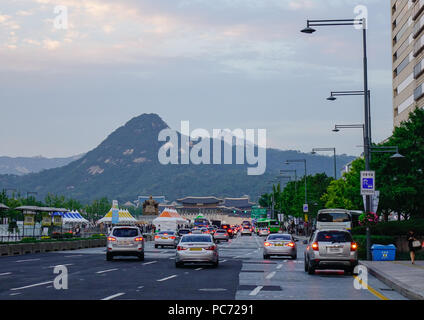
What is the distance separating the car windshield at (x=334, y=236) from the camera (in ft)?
84.6

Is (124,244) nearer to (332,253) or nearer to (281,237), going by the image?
(281,237)

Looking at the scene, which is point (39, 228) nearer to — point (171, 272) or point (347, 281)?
point (171, 272)

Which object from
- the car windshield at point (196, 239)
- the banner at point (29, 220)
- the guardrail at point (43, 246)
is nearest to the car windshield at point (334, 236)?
the car windshield at point (196, 239)

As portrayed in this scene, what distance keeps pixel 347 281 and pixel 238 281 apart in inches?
138

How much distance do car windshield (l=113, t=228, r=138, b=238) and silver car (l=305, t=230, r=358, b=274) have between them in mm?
12497

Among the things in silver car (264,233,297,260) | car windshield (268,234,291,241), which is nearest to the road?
silver car (264,233,297,260)

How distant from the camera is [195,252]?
29484mm

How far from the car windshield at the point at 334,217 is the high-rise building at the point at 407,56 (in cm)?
2321

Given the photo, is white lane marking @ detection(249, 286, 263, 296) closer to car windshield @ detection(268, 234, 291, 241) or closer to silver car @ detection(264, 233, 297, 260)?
silver car @ detection(264, 233, 297, 260)

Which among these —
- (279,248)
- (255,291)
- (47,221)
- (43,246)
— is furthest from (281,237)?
(47,221)

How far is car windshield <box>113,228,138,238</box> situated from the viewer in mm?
35719

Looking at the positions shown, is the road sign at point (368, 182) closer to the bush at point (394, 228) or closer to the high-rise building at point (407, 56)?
the bush at point (394, 228)
